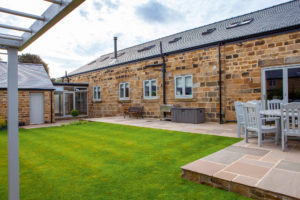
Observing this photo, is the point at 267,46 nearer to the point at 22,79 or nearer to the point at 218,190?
the point at 218,190

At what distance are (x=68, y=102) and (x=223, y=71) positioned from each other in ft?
40.6

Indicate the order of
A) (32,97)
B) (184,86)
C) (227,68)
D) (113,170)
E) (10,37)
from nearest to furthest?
(10,37), (113,170), (227,68), (184,86), (32,97)

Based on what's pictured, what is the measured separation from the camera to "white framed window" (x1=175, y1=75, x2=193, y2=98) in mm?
10078

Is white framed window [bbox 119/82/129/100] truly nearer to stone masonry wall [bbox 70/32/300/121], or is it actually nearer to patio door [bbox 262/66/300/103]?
stone masonry wall [bbox 70/32/300/121]

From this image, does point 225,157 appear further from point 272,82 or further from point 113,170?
point 272,82

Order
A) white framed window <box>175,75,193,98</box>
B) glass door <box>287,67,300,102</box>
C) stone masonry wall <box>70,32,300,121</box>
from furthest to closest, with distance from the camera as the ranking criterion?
white framed window <box>175,75,193,98</box> → stone masonry wall <box>70,32,300,121</box> → glass door <box>287,67,300,102</box>

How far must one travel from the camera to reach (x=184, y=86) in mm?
10281

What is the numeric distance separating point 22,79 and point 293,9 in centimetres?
1503

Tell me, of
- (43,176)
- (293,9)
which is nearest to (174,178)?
(43,176)

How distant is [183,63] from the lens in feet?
33.8

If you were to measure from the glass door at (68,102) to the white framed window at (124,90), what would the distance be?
4.85 metres

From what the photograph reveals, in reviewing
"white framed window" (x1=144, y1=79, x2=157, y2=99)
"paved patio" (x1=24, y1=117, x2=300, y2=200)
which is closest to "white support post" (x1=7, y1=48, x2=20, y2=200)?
"paved patio" (x1=24, y1=117, x2=300, y2=200)

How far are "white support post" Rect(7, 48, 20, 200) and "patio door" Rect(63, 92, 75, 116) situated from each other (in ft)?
48.6

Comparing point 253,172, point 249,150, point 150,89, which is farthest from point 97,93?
point 253,172
